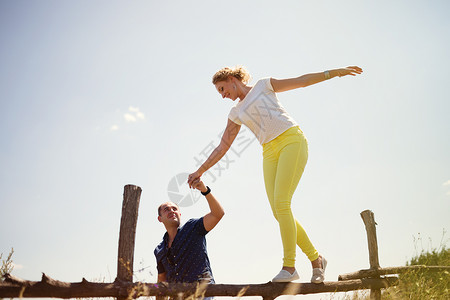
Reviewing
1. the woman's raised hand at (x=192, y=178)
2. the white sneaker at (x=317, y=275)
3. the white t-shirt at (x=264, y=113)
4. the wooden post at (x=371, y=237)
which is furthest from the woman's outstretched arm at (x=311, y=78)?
the wooden post at (x=371, y=237)

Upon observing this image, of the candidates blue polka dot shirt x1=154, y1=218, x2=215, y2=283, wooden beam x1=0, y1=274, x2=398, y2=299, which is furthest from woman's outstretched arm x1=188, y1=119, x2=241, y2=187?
wooden beam x1=0, y1=274, x2=398, y2=299

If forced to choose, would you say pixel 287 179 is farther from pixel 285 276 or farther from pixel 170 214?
pixel 170 214

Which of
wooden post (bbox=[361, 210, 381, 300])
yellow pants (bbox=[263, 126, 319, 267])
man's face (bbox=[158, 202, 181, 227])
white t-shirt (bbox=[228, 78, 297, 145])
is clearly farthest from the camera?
wooden post (bbox=[361, 210, 381, 300])

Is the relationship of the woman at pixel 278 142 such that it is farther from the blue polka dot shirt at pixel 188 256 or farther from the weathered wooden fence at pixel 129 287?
the blue polka dot shirt at pixel 188 256

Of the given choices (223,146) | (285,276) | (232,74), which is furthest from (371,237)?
(232,74)

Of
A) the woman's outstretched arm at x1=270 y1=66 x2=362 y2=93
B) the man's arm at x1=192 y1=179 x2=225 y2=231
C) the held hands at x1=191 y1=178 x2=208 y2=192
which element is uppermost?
the woman's outstretched arm at x1=270 y1=66 x2=362 y2=93

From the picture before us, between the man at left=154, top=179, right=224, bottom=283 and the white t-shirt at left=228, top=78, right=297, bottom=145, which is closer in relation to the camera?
the white t-shirt at left=228, top=78, right=297, bottom=145

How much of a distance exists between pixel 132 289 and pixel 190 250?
1.02m

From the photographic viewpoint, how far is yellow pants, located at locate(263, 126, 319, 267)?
350 centimetres

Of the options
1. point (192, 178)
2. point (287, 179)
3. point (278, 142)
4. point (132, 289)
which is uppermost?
point (278, 142)

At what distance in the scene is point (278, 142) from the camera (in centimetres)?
370

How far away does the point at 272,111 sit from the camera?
147 inches

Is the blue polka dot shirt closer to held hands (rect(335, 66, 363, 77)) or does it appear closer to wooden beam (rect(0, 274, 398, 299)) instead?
wooden beam (rect(0, 274, 398, 299))

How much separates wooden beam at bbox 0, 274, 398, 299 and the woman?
0.29 meters
